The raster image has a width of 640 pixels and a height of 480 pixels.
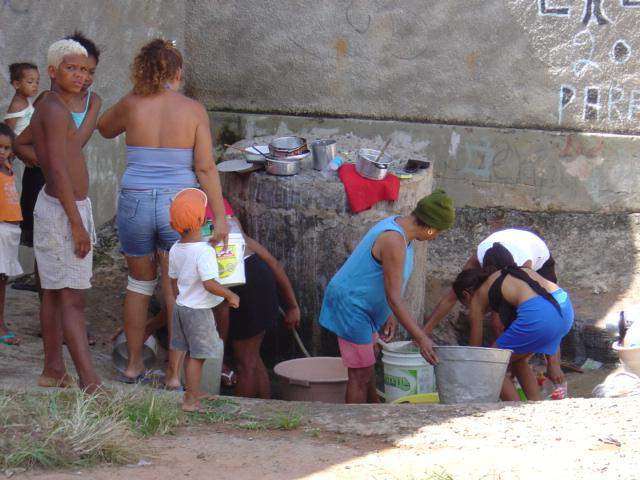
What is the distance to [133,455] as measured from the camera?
Answer: 3.77m

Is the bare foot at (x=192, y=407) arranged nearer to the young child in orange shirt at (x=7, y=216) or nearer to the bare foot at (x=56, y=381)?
the bare foot at (x=56, y=381)

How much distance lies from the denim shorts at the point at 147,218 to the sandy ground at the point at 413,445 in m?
0.85

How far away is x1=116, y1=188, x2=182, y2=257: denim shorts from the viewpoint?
16.2 feet

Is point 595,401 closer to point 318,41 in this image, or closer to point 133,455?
point 133,455

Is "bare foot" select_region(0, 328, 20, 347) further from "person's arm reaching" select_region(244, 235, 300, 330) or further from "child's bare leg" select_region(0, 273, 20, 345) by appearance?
"person's arm reaching" select_region(244, 235, 300, 330)

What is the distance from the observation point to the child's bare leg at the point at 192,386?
445 cm

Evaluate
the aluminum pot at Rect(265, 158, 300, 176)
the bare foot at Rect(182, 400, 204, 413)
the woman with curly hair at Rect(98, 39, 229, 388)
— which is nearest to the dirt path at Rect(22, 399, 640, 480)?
the bare foot at Rect(182, 400, 204, 413)

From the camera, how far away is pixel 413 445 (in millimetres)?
4105

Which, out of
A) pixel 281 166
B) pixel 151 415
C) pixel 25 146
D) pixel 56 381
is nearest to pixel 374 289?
pixel 281 166

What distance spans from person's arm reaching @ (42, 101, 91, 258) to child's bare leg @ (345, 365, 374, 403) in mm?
1799


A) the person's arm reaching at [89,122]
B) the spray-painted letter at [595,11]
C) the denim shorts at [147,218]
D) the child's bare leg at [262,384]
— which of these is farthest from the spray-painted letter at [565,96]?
the person's arm reaching at [89,122]

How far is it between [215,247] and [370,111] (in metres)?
3.68

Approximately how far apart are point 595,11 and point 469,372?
3986mm

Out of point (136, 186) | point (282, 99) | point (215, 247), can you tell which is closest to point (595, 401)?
point (215, 247)
